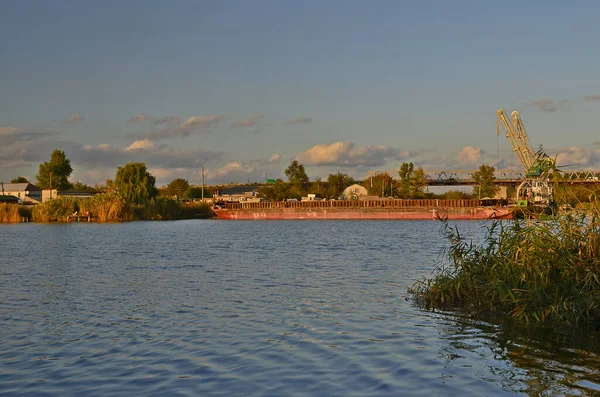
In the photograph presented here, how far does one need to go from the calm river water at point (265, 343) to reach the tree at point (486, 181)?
142221mm

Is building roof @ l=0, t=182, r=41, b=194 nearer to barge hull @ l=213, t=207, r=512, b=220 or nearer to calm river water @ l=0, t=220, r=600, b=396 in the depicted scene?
barge hull @ l=213, t=207, r=512, b=220

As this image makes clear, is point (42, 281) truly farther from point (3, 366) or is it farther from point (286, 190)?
point (286, 190)

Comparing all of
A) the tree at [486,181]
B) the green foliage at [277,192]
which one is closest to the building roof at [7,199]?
the green foliage at [277,192]

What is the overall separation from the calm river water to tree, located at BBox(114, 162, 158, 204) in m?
96.1

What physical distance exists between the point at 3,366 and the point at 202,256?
2677cm

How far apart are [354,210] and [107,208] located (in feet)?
151

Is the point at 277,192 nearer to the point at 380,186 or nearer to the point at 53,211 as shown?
the point at 380,186

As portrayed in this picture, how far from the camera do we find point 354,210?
12031 centimetres

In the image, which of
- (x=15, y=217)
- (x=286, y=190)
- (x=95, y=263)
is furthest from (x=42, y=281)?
(x=286, y=190)

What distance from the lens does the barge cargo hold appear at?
114 meters

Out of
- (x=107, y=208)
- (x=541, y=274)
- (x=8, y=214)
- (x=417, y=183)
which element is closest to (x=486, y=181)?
(x=417, y=183)

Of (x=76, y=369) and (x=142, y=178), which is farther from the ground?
(x=142, y=178)

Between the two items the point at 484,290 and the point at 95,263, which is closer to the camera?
the point at 484,290

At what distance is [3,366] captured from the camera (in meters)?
13.0
